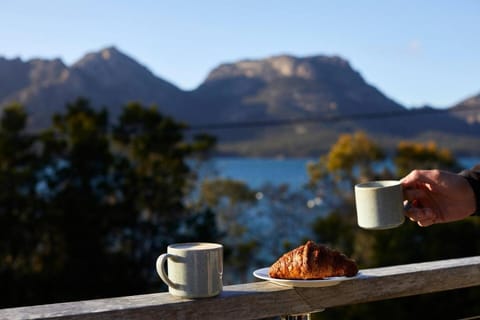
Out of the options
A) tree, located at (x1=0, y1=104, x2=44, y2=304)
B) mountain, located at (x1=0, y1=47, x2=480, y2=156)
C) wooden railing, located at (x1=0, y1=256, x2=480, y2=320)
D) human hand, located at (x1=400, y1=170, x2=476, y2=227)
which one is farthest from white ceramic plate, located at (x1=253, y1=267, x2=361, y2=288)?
mountain, located at (x1=0, y1=47, x2=480, y2=156)

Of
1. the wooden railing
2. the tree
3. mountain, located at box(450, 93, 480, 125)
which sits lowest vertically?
the tree

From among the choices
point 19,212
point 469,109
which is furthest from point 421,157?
point 19,212

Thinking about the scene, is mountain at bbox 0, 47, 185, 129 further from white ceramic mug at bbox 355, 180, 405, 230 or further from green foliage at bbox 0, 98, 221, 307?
white ceramic mug at bbox 355, 180, 405, 230

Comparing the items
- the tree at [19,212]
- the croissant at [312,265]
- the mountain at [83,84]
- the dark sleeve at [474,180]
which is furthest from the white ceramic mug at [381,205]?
the mountain at [83,84]

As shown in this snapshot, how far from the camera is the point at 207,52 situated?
108 feet

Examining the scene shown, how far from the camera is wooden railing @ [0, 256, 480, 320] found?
1.14m

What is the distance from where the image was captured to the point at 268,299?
1271 mm

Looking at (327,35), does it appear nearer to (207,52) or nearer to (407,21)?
(407,21)

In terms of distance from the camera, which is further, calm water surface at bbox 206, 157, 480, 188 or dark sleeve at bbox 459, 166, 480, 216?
calm water surface at bbox 206, 157, 480, 188

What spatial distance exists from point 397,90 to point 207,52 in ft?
31.0

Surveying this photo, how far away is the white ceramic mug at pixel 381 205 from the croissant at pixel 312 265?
3.5 inches

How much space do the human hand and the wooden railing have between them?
115mm

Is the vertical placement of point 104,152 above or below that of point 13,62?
below

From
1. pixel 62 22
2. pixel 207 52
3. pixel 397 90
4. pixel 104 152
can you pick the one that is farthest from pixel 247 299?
pixel 207 52
